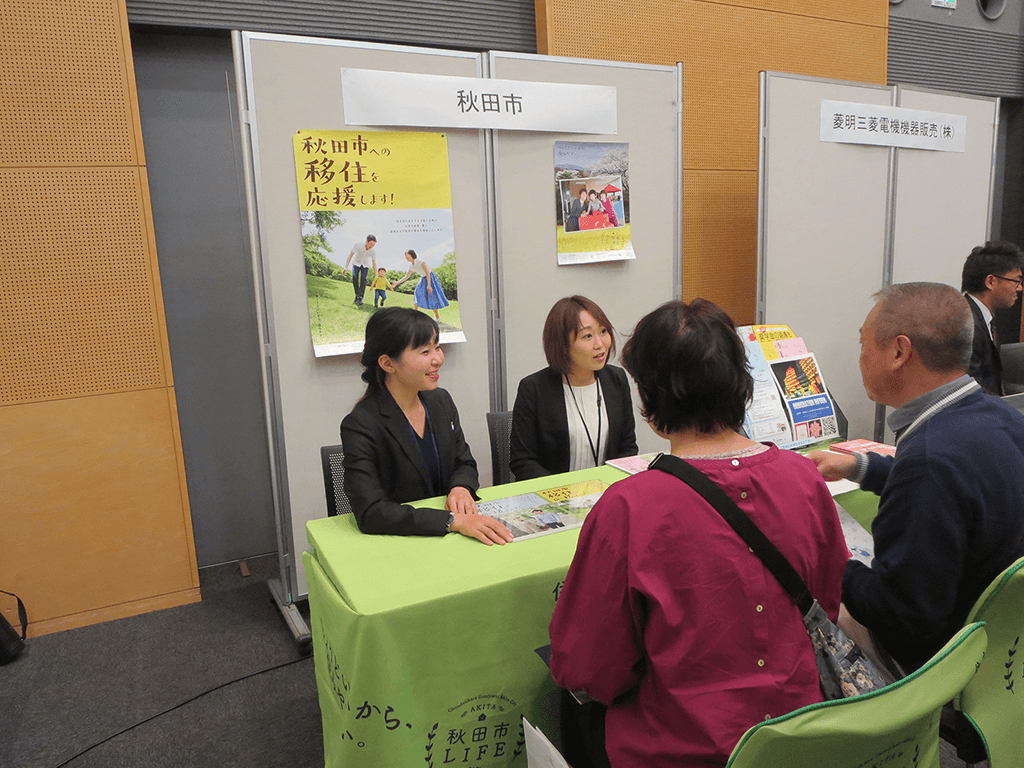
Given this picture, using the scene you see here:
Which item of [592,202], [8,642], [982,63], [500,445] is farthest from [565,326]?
[982,63]

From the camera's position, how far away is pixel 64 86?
107 inches

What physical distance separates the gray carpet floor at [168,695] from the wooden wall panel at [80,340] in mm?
249

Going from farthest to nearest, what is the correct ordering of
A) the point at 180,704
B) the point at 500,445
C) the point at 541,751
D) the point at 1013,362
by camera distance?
the point at 1013,362 → the point at 500,445 → the point at 180,704 → the point at 541,751

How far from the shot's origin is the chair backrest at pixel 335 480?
2203mm

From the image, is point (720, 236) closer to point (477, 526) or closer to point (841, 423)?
point (841, 423)

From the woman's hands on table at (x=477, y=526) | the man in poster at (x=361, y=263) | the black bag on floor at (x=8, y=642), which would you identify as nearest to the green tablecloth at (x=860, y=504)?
the woman's hands on table at (x=477, y=526)

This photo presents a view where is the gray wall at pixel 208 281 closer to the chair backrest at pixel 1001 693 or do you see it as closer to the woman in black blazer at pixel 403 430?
the woman in black blazer at pixel 403 430

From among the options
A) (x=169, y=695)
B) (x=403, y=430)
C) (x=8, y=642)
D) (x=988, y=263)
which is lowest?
(x=169, y=695)

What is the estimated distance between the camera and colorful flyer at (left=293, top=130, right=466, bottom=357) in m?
2.79

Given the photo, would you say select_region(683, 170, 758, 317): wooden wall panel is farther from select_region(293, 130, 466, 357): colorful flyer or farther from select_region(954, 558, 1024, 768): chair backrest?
select_region(954, 558, 1024, 768): chair backrest

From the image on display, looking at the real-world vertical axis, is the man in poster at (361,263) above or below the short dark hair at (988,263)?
above

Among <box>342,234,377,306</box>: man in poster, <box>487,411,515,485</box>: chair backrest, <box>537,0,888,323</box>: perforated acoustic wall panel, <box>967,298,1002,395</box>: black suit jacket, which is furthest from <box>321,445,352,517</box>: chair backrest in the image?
<box>967,298,1002,395</box>: black suit jacket

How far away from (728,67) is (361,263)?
2.71 m

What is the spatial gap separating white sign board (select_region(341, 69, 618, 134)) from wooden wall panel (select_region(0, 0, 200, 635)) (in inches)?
37.4
